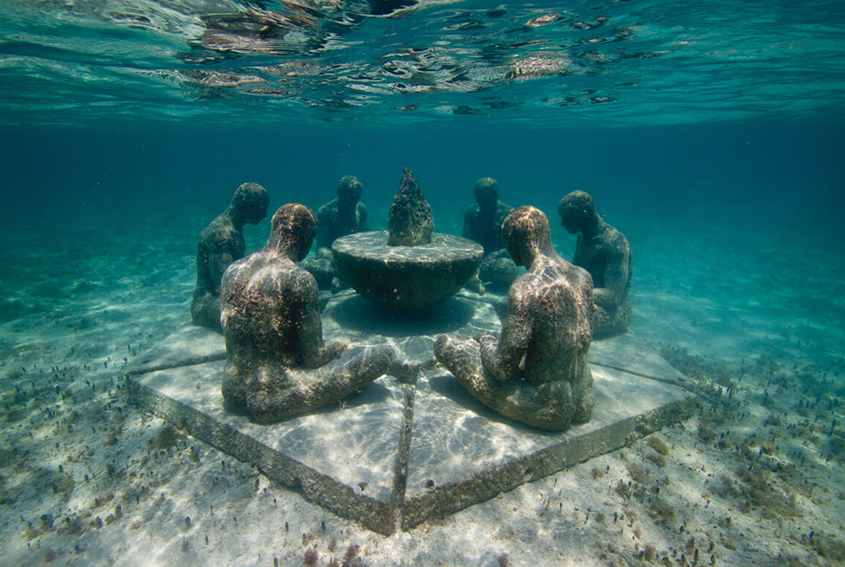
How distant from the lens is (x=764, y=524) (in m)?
3.93

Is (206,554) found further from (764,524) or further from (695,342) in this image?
(695,342)

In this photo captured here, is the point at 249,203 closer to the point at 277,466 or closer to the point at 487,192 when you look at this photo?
the point at 277,466

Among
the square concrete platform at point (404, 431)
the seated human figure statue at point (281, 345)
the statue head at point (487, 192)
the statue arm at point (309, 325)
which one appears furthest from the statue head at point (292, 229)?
the statue head at point (487, 192)

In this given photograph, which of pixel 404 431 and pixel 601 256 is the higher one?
pixel 601 256

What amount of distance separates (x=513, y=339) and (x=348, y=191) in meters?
7.47

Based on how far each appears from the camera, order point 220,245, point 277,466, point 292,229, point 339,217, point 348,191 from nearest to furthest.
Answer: point 277,466 → point 292,229 → point 220,245 → point 348,191 → point 339,217

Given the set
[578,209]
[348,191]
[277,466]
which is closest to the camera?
[277,466]

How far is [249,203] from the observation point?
23.7 feet

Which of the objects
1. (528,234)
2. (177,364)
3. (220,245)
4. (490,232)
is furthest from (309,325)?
(490,232)

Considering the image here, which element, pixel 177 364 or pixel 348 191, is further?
pixel 348 191

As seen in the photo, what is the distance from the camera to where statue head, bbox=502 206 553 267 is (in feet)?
14.6

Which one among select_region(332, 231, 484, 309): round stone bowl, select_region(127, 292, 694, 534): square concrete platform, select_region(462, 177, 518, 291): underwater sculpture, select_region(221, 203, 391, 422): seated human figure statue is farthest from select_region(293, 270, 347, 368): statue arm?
select_region(462, 177, 518, 291): underwater sculpture

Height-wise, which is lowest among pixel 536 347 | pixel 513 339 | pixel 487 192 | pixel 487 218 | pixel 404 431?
pixel 404 431

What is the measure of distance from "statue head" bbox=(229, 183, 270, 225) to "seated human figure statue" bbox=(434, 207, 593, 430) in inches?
195
